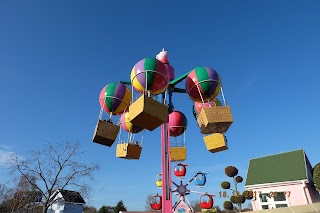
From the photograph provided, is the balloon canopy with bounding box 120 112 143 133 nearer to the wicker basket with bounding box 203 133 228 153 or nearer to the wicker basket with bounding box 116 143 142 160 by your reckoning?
the wicker basket with bounding box 116 143 142 160

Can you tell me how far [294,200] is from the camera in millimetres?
19125

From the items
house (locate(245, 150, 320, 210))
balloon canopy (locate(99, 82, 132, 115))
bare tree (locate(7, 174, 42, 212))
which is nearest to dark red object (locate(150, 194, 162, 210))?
balloon canopy (locate(99, 82, 132, 115))

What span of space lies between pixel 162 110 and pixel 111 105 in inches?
109

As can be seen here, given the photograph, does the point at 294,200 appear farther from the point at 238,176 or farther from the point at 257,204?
the point at 238,176

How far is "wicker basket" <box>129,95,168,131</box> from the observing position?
5.08 m

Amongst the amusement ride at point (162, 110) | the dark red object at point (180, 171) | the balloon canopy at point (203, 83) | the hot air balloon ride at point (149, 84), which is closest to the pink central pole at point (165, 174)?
the amusement ride at point (162, 110)

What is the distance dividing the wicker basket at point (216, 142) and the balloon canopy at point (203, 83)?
1.20 m

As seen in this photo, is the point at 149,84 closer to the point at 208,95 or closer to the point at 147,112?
the point at 147,112

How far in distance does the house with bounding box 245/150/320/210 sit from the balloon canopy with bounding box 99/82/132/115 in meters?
17.4

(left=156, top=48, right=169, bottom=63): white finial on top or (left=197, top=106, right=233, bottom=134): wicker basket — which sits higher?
(left=156, top=48, right=169, bottom=63): white finial on top

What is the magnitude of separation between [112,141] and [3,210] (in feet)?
121

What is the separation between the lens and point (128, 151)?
7.87m

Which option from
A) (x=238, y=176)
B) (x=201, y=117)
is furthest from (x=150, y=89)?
(x=238, y=176)

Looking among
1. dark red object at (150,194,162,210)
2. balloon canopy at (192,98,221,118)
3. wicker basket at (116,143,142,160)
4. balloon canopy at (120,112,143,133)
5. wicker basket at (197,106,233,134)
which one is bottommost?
dark red object at (150,194,162,210)
